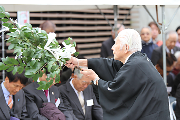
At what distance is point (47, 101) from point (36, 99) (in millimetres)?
170

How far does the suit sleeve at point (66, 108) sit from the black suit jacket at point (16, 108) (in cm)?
57

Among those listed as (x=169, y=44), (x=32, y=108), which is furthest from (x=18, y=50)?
(x=169, y=44)

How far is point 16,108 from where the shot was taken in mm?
3490

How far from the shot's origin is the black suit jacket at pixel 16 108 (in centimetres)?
328

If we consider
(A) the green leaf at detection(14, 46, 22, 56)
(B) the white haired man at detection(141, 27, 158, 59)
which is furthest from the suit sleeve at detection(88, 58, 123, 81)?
(B) the white haired man at detection(141, 27, 158, 59)

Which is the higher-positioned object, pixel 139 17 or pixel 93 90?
pixel 139 17

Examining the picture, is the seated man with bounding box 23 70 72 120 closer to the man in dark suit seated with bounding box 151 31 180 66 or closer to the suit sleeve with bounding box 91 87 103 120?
the suit sleeve with bounding box 91 87 103 120

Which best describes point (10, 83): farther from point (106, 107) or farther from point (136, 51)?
point (136, 51)

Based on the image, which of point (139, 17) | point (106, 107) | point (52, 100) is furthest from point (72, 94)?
point (139, 17)

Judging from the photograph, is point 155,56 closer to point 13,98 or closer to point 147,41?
point 147,41

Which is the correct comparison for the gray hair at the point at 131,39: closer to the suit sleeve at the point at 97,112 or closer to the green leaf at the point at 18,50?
the green leaf at the point at 18,50

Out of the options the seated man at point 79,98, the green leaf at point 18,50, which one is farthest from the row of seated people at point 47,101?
the green leaf at point 18,50

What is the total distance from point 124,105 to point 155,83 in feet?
1.33

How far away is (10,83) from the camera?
3.33 meters
